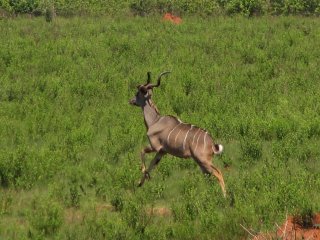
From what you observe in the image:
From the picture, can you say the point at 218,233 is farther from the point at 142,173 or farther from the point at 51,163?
the point at 51,163

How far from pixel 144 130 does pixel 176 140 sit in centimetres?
377

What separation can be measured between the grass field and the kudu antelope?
43 centimetres

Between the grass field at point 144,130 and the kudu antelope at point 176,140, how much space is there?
426 mm

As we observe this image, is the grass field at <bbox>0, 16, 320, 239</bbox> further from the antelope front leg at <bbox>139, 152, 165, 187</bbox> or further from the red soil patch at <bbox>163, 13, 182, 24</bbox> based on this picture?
the red soil patch at <bbox>163, 13, 182, 24</bbox>

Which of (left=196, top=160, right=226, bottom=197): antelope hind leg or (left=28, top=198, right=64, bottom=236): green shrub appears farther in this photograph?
(left=196, top=160, right=226, bottom=197): antelope hind leg

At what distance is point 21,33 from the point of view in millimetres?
27328

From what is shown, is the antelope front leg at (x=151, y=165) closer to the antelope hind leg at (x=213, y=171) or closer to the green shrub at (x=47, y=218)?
the antelope hind leg at (x=213, y=171)

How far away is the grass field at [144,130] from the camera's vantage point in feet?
30.9

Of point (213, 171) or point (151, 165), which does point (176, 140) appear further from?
point (213, 171)

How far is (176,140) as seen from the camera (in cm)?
1071

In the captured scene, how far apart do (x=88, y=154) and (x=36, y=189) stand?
228cm

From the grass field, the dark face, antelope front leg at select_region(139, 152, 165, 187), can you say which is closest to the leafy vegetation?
the grass field

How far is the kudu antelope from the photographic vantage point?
10375 millimetres

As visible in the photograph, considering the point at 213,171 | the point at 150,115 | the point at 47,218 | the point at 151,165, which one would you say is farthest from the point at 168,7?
the point at 47,218
